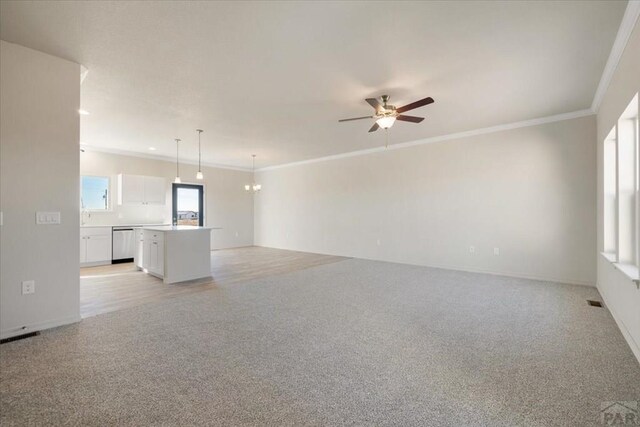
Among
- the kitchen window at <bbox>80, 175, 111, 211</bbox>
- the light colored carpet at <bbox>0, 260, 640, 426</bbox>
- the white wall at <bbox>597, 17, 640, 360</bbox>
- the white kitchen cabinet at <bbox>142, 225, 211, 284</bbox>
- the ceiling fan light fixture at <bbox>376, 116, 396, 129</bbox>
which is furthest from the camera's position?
the kitchen window at <bbox>80, 175, 111, 211</bbox>

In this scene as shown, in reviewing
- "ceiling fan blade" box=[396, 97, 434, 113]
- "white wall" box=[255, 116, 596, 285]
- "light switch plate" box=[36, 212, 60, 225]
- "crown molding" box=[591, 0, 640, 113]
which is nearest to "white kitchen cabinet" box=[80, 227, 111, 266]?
"light switch plate" box=[36, 212, 60, 225]

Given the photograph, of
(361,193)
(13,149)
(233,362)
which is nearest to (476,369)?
(233,362)

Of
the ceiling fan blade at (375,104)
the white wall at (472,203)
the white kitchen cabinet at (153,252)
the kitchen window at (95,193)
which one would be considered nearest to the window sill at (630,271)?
the white wall at (472,203)

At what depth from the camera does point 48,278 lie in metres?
2.94

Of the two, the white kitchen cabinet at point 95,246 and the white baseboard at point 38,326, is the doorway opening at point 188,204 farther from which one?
the white baseboard at point 38,326

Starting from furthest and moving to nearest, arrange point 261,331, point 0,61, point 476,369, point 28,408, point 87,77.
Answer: point 87,77
point 261,331
point 0,61
point 476,369
point 28,408

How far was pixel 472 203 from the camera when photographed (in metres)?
5.68

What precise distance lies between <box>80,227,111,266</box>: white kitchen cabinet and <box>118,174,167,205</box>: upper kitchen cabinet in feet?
2.75

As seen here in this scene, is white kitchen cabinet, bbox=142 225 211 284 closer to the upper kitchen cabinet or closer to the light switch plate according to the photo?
the light switch plate

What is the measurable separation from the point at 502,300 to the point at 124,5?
504 cm

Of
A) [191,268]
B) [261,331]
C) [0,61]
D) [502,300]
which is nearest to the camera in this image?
[0,61]

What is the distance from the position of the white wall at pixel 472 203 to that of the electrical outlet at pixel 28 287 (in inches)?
237

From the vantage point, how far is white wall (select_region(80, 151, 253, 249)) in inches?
275

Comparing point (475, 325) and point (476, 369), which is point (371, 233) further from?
point (476, 369)
